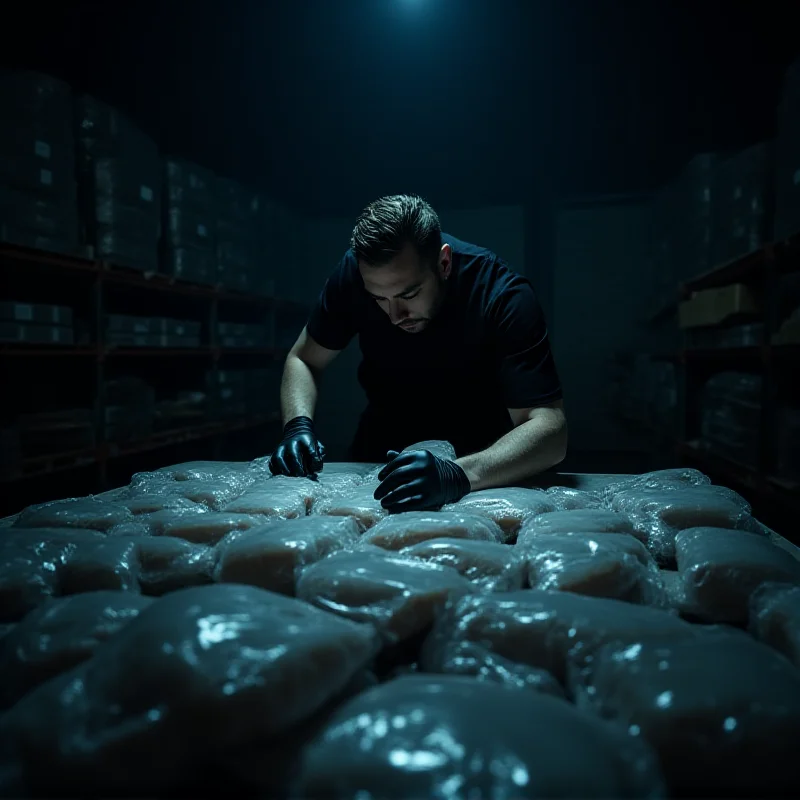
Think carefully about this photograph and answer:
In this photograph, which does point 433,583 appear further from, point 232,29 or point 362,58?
point 362,58

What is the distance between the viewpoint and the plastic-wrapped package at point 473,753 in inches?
20.2

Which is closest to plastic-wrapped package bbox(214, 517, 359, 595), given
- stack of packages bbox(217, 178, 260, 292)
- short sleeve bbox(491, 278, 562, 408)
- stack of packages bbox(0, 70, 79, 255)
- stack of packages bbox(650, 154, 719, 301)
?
short sleeve bbox(491, 278, 562, 408)

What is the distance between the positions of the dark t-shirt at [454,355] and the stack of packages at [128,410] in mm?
2187

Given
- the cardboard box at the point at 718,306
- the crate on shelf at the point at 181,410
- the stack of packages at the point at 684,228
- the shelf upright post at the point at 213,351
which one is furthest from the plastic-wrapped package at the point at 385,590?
the stack of packages at the point at 684,228

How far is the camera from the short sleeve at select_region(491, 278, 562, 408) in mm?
2000

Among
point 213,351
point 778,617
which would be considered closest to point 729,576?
point 778,617

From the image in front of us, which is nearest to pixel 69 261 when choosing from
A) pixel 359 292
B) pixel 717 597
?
pixel 359 292

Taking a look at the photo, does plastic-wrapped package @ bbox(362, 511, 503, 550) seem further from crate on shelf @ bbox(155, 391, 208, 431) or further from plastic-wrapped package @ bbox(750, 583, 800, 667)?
crate on shelf @ bbox(155, 391, 208, 431)

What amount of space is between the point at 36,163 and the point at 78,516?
2.95 m

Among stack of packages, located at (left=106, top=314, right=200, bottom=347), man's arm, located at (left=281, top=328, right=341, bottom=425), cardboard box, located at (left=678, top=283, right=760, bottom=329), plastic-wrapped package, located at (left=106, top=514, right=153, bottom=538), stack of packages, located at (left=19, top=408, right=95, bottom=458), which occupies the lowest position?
stack of packages, located at (left=19, top=408, right=95, bottom=458)

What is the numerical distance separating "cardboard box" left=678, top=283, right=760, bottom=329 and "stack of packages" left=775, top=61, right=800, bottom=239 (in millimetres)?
409

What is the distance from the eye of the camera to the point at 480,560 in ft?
3.36

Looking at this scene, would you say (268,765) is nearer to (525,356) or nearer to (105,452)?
(525,356)

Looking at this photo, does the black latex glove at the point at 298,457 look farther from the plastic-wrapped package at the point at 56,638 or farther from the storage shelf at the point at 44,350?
the storage shelf at the point at 44,350
